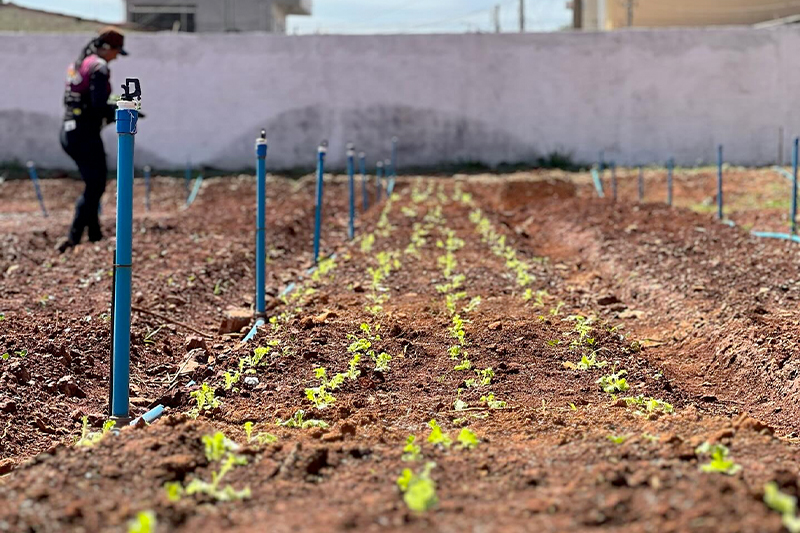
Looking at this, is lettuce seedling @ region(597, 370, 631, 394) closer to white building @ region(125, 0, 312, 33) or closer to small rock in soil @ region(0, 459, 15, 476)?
small rock in soil @ region(0, 459, 15, 476)

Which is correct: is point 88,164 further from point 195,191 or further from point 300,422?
point 195,191

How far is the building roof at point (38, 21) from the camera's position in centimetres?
3444

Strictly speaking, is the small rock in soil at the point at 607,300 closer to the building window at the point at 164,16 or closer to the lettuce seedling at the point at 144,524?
the lettuce seedling at the point at 144,524

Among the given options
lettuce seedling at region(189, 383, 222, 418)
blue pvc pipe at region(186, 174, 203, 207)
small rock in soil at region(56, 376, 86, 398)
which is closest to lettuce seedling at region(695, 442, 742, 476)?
lettuce seedling at region(189, 383, 222, 418)

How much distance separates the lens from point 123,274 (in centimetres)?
450

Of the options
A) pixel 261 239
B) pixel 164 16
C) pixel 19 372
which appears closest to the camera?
pixel 19 372

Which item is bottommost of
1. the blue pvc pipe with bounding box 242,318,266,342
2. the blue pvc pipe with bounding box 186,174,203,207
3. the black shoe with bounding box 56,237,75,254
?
the blue pvc pipe with bounding box 242,318,266,342

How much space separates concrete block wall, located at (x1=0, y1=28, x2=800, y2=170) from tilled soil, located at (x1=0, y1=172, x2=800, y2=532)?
13547 millimetres

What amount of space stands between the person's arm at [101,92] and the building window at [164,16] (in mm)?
26717

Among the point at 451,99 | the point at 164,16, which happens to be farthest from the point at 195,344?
the point at 164,16

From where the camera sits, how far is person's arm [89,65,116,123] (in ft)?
31.7

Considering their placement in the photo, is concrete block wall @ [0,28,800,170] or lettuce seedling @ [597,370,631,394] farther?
concrete block wall @ [0,28,800,170]

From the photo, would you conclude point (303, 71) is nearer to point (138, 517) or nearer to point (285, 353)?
point (285, 353)

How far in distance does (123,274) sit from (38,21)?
3372 centimetres
